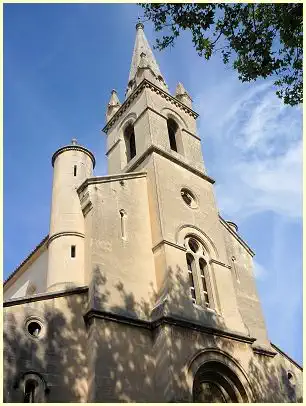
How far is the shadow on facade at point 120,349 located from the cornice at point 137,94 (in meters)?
11.4

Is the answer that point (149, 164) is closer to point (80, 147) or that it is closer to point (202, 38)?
point (80, 147)

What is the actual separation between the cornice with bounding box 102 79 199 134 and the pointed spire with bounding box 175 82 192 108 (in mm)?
779

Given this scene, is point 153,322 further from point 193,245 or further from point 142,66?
point 142,66

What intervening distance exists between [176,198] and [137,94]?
7.59 metres

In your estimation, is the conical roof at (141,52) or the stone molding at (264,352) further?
the conical roof at (141,52)

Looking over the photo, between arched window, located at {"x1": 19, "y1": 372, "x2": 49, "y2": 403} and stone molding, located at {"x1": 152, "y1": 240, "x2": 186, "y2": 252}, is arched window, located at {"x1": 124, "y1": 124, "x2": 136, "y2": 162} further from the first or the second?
arched window, located at {"x1": 19, "y1": 372, "x2": 49, "y2": 403}

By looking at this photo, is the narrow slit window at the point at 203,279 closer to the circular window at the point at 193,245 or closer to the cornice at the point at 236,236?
the circular window at the point at 193,245

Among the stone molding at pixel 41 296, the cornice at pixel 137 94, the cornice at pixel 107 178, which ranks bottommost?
the stone molding at pixel 41 296

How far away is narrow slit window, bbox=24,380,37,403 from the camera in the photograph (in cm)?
1207

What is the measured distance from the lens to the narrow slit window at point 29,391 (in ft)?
39.6


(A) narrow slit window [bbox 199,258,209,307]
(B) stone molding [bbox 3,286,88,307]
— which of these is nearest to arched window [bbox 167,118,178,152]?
(A) narrow slit window [bbox 199,258,209,307]

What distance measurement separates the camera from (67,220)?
62.1 feet

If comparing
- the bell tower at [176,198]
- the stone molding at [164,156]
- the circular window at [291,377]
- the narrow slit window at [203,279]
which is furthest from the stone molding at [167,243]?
the circular window at [291,377]

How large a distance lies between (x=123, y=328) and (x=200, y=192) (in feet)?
29.2
